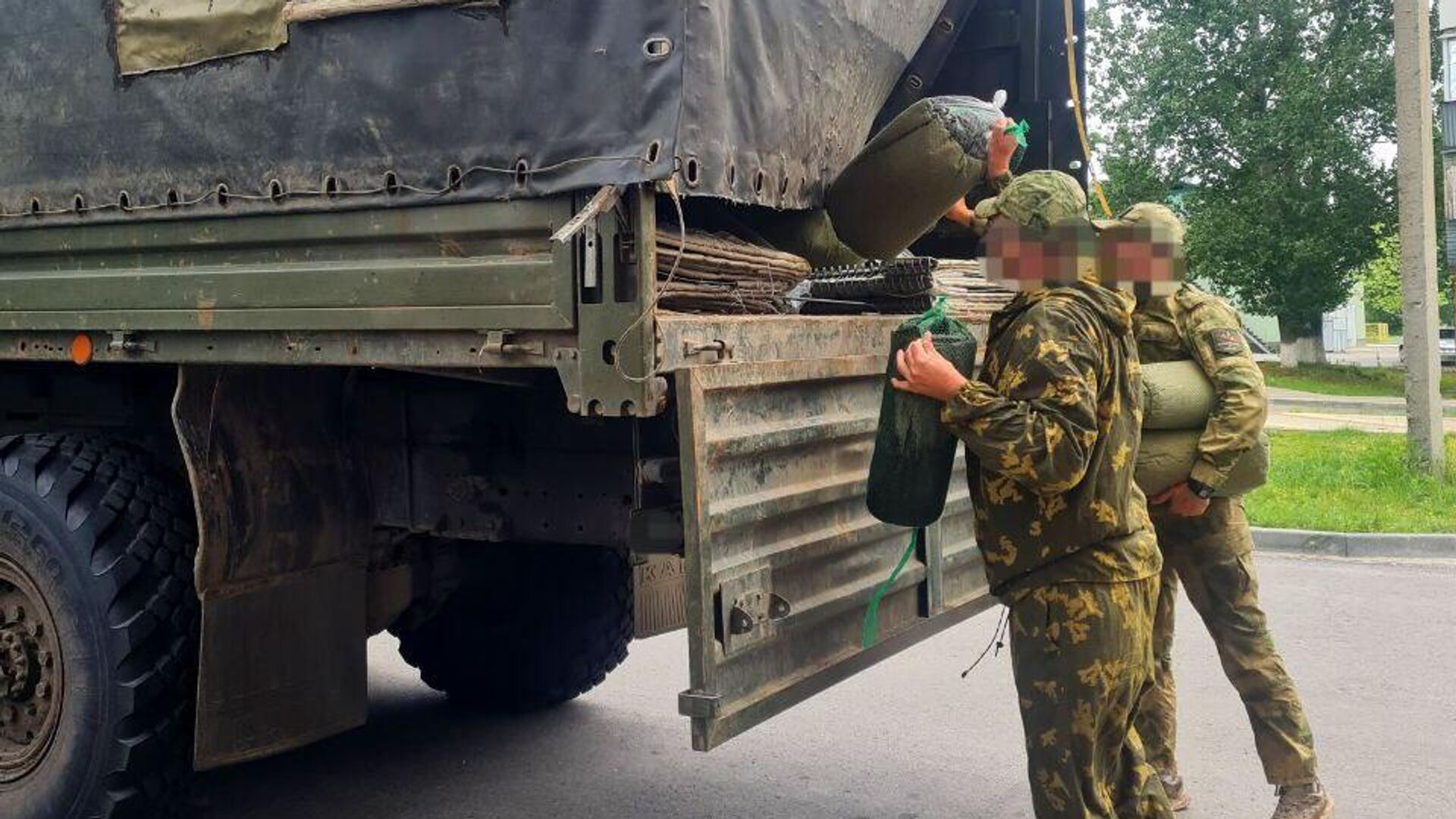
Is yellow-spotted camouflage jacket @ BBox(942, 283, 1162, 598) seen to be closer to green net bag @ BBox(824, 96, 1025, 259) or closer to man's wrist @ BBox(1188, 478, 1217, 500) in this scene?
green net bag @ BBox(824, 96, 1025, 259)

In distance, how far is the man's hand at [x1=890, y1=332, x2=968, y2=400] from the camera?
300 cm

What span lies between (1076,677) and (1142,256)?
999 mm

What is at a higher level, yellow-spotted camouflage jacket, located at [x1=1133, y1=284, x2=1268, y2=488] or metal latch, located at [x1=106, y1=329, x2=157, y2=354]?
metal latch, located at [x1=106, y1=329, x2=157, y2=354]

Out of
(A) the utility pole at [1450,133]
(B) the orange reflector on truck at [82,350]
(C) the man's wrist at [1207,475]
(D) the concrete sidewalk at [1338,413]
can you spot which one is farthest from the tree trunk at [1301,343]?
(B) the orange reflector on truck at [82,350]

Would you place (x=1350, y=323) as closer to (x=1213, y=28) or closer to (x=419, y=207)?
(x=1213, y=28)

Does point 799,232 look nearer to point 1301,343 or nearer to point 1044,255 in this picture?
point 1044,255

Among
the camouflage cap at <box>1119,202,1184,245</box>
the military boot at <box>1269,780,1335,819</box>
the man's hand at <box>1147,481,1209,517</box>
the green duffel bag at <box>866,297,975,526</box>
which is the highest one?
the camouflage cap at <box>1119,202,1184,245</box>

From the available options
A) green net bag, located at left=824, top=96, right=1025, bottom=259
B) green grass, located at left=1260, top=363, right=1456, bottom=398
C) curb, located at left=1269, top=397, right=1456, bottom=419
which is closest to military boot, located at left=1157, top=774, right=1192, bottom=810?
green net bag, located at left=824, top=96, right=1025, bottom=259

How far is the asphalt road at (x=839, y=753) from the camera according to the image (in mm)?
4402

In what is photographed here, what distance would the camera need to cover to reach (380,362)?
3129 millimetres

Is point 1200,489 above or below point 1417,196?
below

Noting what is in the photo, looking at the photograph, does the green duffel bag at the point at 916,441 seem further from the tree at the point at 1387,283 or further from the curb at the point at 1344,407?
the tree at the point at 1387,283

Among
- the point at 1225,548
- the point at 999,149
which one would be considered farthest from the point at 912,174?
the point at 1225,548

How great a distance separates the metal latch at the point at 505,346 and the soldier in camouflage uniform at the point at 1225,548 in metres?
1.90
